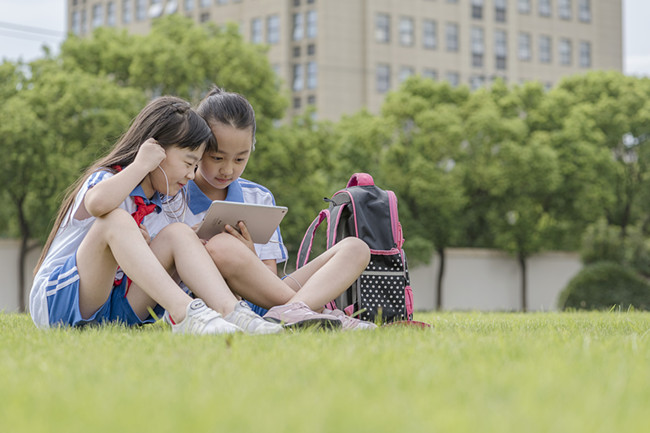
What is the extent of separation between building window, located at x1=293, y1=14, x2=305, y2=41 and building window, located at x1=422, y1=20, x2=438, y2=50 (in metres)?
6.72

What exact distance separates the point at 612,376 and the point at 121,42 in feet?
72.2

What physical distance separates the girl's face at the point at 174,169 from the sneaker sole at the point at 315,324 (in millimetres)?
840

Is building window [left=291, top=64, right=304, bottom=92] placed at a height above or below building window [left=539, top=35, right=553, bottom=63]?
below

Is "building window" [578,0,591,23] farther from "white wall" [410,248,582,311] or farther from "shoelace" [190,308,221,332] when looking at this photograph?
"shoelace" [190,308,221,332]

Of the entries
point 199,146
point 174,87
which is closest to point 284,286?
point 199,146

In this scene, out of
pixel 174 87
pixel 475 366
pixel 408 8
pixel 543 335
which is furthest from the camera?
pixel 408 8

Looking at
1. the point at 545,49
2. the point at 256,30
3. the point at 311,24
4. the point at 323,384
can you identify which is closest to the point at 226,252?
the point at 323,384

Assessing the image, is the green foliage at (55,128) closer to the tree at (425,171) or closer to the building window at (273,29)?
the tree at (425,171)

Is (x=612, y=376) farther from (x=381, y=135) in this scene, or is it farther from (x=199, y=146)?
(x=381, y=135)

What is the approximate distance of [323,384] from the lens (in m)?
2.08

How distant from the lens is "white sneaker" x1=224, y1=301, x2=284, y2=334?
332cm

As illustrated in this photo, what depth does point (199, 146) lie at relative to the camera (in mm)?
4035

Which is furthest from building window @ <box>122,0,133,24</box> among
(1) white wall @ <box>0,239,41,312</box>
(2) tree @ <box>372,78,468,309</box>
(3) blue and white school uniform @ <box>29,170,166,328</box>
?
(3) blue and white school uniform @ <box>29,170,166,328</box>

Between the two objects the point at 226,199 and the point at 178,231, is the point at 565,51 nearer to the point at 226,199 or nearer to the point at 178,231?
the point at 226,199
